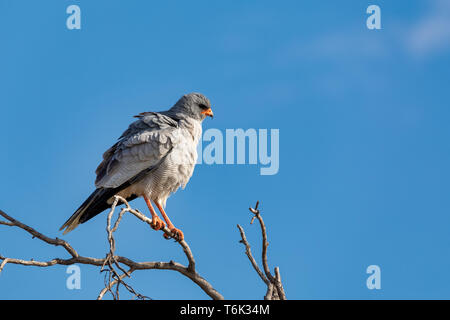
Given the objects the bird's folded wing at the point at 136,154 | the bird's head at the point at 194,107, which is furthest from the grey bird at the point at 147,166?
the bird's head at the point at 194,107

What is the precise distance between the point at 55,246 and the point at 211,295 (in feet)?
6.39

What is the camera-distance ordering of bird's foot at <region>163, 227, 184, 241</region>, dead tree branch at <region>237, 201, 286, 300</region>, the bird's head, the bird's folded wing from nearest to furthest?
dead tree branch at <region>237, 201, 286, 300</region> → bird's foot at <region>163, 227, 184, 241</region> → the bird's folded wing → the bird's head

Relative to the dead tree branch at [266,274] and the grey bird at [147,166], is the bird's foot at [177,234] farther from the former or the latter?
the dead tree branch at [266,274]

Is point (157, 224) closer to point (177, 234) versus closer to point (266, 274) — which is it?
point (177, 234)

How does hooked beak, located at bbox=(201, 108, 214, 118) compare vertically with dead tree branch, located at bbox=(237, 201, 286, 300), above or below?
above

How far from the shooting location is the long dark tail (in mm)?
7773

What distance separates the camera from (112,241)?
5102 millimetres

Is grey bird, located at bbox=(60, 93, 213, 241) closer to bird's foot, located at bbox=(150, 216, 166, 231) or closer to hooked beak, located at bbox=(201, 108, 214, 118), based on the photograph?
bird's foot, located at bbox=(150, 216, 166, 231)

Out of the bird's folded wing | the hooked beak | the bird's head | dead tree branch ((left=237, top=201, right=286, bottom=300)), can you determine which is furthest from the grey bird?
dead tree branch ((left=237, top=201, right=286, bottom=300))

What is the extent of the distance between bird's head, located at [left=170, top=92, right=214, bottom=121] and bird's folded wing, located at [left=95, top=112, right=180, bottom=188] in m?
0.64

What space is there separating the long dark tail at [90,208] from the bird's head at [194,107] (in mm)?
1797

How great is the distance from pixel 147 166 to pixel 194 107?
1438mm

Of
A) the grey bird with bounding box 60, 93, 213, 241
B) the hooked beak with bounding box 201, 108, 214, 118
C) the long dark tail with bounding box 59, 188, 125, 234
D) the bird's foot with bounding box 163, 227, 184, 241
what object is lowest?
the bird's foot with bounding box 163, 227, 184, 241
